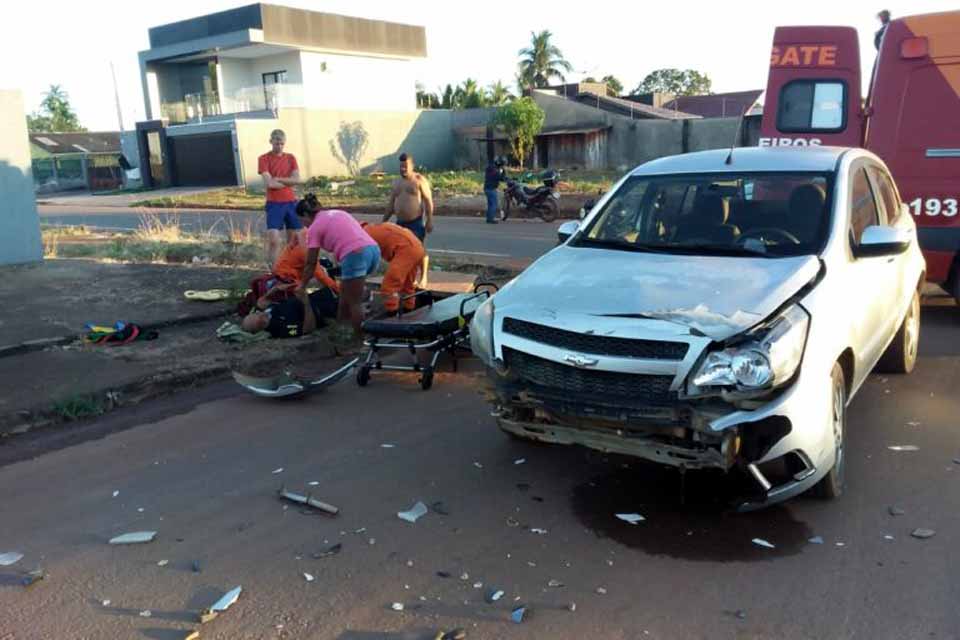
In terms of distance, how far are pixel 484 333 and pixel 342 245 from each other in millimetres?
3292

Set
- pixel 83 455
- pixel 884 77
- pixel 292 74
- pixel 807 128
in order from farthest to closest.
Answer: pixel 292 74
pixel 807 128
pixel 884 77
pixel 83 455

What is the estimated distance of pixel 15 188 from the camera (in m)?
11.3

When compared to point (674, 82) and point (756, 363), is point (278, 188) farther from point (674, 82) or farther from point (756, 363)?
point (674, 82)

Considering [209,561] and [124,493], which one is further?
[124,493]

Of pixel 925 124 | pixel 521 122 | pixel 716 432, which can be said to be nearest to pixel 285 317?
pixel 716 432

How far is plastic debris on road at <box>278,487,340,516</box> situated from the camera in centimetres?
407

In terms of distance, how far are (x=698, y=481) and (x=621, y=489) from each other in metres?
0.44

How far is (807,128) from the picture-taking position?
9227mm

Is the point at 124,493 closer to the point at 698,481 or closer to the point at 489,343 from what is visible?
the point at 489,343

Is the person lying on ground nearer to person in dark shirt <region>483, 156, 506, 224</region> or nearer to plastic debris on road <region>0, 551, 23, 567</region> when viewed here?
plastic debris on road <region>0, 551, 23, 567</region>

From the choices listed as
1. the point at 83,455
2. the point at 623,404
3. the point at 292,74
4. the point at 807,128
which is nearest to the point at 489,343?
the point at 623,404

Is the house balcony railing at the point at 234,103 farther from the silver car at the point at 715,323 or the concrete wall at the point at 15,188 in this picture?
the silver car at the point at 715,323

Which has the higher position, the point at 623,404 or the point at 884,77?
the point at 884,77

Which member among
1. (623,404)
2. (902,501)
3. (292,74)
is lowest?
(902,501)
